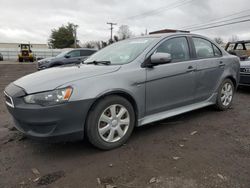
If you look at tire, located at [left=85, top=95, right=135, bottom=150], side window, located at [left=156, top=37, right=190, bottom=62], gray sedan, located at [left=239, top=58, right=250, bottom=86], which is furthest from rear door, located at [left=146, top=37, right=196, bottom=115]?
gray sedan, located at [left=239, top=58, right=250, bottom=86]

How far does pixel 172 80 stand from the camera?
141 inches

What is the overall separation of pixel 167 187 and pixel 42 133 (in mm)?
1486

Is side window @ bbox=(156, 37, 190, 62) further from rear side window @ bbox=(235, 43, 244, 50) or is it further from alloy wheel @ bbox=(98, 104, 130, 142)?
rear side window @ bbox=(235, 43, 244, 50)

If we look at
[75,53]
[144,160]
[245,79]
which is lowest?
[144,160]

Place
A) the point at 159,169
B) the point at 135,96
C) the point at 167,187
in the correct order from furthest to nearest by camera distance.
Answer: the point at 135,96
the point at 159,169
the point at 167,187

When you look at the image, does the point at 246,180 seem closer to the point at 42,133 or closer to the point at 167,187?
the point at 167,187

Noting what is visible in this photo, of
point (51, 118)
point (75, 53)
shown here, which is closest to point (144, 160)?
point (51, 118)

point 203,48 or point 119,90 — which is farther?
point 203,48

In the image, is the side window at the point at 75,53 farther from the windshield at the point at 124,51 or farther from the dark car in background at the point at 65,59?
the windshield at the point at 124,51

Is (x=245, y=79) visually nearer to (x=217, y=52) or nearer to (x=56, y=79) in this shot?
(x=217, y=52)

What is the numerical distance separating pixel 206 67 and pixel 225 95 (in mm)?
964

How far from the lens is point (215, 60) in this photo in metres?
Result: 4.38

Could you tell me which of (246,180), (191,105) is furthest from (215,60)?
(246,180)

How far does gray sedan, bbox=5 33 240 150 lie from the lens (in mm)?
2607
